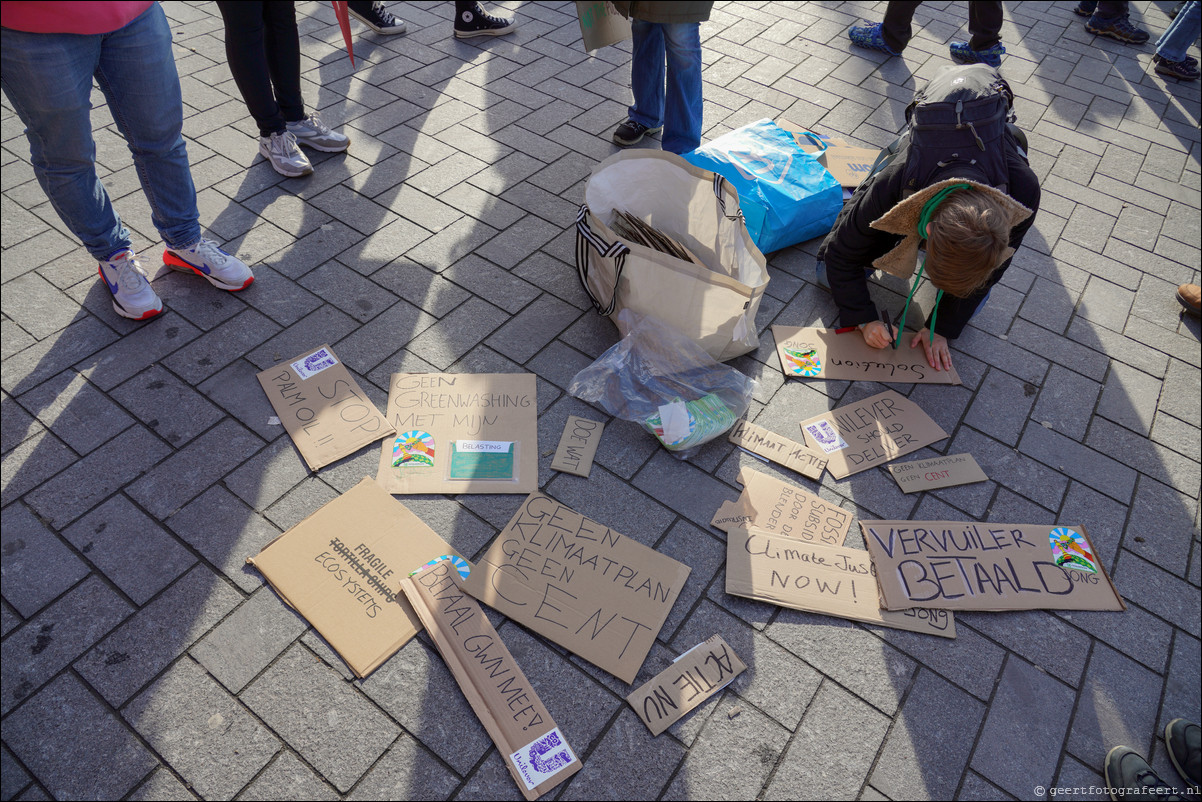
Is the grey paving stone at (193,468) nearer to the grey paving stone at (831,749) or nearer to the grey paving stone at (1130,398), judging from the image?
the grey paving stone at (831,749)

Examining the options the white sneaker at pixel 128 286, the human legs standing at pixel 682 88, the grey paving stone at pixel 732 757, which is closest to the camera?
the grey paving stone at pixel 732 757

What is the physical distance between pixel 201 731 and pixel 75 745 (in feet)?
1.03

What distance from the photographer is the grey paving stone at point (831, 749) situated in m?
1.98

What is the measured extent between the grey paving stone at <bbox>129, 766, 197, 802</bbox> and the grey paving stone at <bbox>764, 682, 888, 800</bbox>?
5.06 feet

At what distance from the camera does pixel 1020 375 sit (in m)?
3.16

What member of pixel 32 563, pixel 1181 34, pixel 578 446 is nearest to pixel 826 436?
pixel 578 446

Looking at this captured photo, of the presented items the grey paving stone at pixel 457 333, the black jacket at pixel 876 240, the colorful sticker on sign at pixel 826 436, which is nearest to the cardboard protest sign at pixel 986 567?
the colorful sticker on sign at pixel 826 436

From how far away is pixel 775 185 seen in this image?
11.2 ft

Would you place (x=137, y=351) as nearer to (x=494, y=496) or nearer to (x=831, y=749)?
(x=494, y=496)

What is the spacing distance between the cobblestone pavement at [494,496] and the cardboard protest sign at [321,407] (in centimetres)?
9

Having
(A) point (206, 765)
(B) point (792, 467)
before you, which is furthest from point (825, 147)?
(A) point (206, 765)

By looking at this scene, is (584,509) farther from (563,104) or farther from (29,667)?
(563,104)

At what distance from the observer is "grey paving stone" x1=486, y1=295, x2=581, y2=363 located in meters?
3.01

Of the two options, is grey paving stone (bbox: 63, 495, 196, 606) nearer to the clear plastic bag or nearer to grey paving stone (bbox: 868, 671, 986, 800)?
the clear plastic bag
